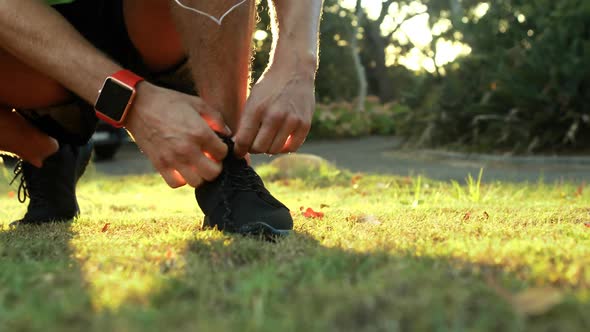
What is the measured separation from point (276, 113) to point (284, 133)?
64mm

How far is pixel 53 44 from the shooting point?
5.32 feet

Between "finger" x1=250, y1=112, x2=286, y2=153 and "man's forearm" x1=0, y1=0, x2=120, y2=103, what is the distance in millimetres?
417

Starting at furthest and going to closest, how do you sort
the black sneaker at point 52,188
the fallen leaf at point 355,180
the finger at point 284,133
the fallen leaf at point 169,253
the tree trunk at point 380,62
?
the tree trunk at point 380,62
the fallen leaf at point 355,180
the black sneaker at point 52,188
the finger at point 284,133
the fallen leaf at point 169,253

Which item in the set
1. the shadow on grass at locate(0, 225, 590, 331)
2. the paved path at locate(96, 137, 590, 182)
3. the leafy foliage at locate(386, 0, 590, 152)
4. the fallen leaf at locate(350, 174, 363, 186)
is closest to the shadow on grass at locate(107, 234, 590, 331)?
the shadow on grass at locate(0, 225, 590, 331)

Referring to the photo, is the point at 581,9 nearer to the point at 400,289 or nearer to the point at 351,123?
the point at 351,123

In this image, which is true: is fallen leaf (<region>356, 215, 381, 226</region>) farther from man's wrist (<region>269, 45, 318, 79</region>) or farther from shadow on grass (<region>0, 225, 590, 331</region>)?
shadow on grass (<region>0, 225, 590, 331</region>)

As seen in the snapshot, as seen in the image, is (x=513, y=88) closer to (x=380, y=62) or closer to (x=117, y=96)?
(x=117, y=96)

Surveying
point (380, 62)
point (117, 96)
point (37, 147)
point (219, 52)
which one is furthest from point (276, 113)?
point (380, 62)

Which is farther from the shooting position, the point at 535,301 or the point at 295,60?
the point at 295,60

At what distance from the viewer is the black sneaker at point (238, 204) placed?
1.67m

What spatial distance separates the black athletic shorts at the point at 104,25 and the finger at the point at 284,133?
790 mm

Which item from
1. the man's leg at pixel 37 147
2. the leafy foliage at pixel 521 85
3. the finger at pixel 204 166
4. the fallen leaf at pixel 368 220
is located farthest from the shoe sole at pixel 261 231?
the leafy foliage at pixel 521 85

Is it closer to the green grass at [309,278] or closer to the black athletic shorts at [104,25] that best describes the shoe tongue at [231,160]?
the green grass at [309,278]

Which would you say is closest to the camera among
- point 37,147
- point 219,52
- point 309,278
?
point 309,278
